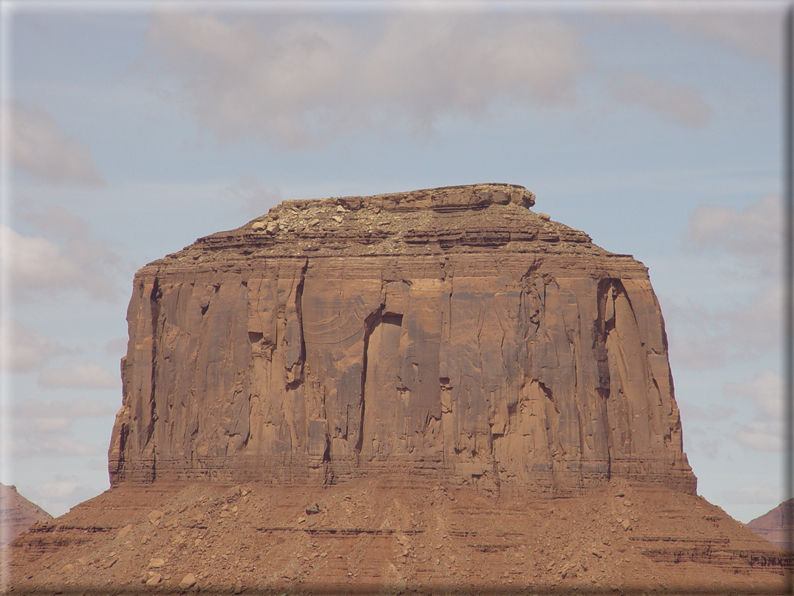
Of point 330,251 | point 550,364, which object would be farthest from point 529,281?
point 330,251

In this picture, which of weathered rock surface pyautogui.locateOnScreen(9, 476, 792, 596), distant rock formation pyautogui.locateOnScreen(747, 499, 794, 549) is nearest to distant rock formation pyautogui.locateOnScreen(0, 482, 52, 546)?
weathered rock surface pyautogui.locateOnScreen(9, 476, 792, 596)

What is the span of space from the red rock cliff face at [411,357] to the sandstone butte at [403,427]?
0.39 ft

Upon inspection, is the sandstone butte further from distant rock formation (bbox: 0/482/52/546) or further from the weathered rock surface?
distant rock formation (bbox: 0/482/52/546)

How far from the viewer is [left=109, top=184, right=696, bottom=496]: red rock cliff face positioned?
83.1m

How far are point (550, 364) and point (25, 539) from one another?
Result: 3144 cm

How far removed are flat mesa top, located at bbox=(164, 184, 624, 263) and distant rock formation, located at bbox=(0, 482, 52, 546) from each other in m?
54.3

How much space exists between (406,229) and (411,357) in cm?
757

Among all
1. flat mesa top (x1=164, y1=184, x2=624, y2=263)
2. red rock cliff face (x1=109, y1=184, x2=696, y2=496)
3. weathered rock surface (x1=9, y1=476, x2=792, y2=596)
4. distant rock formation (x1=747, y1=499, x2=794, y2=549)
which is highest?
flat mesa top (x1=164, y1=184, x2=624, y2=263)

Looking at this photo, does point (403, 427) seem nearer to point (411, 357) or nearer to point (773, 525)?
point (411, 357)

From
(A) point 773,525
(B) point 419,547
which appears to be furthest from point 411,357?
(A) point 773,525

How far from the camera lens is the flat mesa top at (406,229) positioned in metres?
85.8

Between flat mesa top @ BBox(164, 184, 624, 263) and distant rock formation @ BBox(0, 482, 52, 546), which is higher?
flat mesa top @ BBox(164, 184, 624, 263)

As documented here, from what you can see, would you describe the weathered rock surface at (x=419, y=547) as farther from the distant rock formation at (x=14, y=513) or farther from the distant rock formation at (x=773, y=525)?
the distant rock formation at (x=773, y=525)

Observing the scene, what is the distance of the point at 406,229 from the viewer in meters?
88.5
